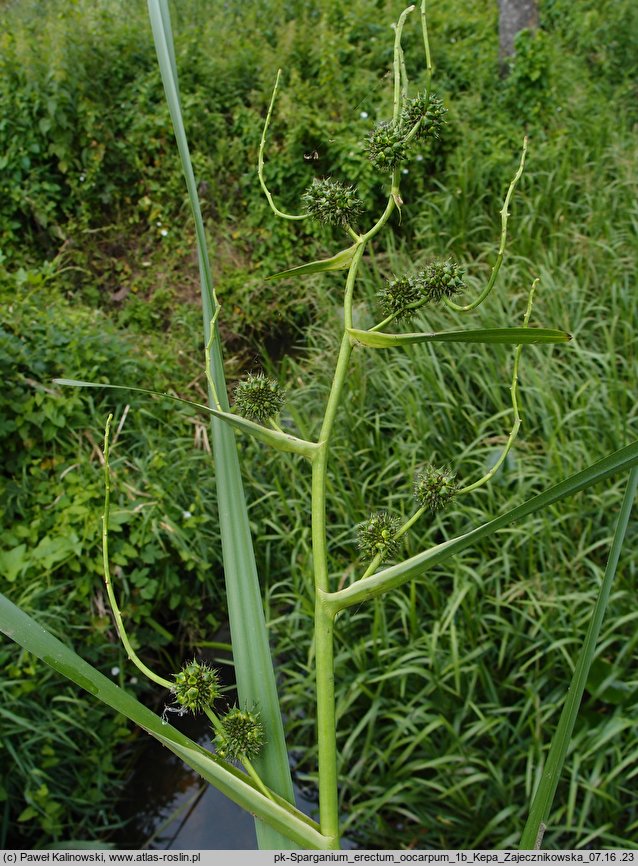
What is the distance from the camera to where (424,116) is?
1.72 ft

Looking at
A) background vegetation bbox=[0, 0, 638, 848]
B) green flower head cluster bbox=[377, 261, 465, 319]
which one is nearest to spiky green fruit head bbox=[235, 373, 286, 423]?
green flower head cluster bbox=[377, 261, 465, 319]

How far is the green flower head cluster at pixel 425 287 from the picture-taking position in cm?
56

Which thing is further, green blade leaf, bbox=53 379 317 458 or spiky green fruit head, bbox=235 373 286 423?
spiky green fruit head, bbox=235 373 286 423

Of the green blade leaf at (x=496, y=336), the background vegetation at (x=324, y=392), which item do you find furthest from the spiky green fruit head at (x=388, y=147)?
the background vegetation at (x=324, y=392)

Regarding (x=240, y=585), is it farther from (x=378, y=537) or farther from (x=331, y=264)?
(x=331, y=264)

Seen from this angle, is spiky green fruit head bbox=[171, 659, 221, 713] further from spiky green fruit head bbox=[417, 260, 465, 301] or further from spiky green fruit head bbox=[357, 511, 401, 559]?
spiky green fruit head bbox=[417, 260, 465, 301]

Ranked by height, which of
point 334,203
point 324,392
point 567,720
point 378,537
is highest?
point 334,203

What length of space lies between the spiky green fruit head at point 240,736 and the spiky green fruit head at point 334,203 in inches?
14.3

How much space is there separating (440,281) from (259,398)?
173mm

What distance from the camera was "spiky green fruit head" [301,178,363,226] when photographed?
55cm

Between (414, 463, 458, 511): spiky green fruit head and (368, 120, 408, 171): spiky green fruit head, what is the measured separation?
230 millimetres

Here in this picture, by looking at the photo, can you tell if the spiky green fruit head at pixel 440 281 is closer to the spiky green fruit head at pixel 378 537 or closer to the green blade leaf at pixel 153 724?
the spiky green fruit head at pixel 378 537

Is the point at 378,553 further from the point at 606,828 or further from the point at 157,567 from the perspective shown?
the point at 157,567

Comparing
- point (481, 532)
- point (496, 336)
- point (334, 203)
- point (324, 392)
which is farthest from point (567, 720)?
point (324, 392)
